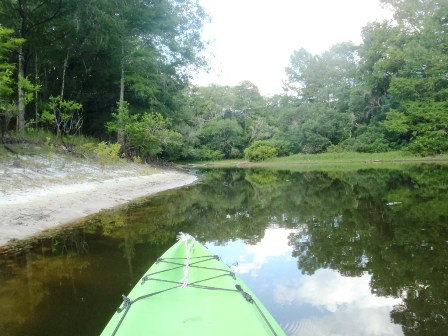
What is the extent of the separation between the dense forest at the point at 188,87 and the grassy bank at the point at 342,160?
3.67 ft

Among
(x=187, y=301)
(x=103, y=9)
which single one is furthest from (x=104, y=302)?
(x=103, y=9)

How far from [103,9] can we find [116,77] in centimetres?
739

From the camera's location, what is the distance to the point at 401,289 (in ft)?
15.4

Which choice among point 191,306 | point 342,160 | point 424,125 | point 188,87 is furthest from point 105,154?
point 424,125

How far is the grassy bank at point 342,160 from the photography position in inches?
1315

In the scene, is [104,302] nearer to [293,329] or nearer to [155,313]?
[155,313]

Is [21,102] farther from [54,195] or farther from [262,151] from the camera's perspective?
[262,151]

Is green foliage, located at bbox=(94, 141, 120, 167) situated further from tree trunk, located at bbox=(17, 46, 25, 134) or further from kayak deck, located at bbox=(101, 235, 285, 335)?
kayak deck, located at bbox=(101, 235, 285, 335)

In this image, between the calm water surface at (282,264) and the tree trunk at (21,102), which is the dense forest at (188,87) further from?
the calm water surface at (282,264)

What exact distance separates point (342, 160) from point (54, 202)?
3442 centimetres

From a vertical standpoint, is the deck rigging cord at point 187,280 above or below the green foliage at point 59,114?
below

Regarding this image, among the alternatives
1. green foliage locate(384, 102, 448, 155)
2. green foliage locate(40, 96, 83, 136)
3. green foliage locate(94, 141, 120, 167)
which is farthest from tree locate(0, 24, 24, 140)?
green foliage locate(384, 102, 448, 155)

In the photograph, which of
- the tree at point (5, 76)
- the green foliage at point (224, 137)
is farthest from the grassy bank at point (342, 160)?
the tree at point (5, 76)

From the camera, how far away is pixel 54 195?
10398 mm
